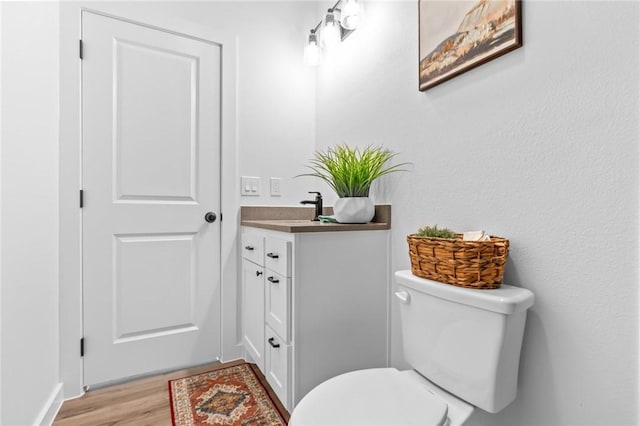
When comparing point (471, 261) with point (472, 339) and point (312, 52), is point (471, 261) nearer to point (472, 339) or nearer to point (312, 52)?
point (472, 339)

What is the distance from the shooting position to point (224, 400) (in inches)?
59.2

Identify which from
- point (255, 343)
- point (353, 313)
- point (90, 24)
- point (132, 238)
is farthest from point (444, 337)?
point (90, 24)

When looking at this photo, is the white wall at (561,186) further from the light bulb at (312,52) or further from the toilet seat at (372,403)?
the light bulb at (312,52)

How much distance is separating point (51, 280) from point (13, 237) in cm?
50

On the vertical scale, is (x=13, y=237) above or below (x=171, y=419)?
above

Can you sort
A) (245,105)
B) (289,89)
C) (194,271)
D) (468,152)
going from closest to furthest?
(468,152) → (194,271) → (245,105) → (289,89)

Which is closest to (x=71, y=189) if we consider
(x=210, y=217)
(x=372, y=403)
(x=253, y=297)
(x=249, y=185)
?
(x=210, y=217)

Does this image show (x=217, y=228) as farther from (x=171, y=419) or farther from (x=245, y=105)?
(x=171, y=419)

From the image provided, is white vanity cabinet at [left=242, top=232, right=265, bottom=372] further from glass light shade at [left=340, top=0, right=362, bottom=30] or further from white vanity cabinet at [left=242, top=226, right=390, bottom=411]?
glass light shade at [left=340, top=0, right=362, bottom=30]

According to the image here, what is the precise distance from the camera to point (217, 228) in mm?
1899

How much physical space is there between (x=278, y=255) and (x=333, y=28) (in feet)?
4.34

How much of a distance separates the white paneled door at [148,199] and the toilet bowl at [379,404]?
1.17 m

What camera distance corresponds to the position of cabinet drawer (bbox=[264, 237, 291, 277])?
51.3 inches

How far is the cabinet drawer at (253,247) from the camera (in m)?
1.60
